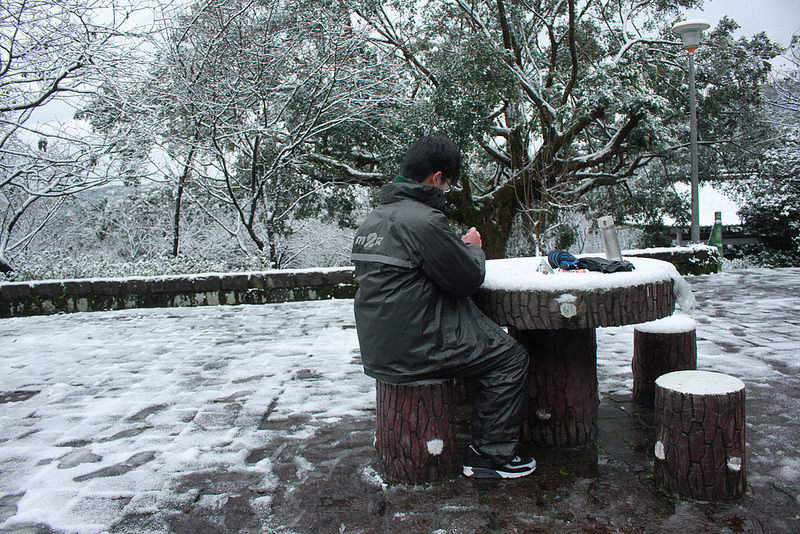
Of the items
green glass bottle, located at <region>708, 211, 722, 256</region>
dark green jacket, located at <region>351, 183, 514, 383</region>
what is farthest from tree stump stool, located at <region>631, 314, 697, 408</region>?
green glass bottle, located at <region>708, 211, 722, 256</region>

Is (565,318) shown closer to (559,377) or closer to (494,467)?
(559,377)

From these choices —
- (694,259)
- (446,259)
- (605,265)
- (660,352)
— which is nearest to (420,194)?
(446,259)

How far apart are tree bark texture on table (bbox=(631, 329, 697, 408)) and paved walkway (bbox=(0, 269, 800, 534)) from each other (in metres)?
0.18

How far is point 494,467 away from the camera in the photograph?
2502mm

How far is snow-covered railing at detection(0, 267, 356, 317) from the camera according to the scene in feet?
24.8

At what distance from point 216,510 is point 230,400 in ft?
4.93

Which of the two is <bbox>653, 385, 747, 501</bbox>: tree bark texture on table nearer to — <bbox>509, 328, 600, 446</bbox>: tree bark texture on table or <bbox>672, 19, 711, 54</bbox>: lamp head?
<bbox>509, 328, 600, 446</bbox>: tree bark texture on table

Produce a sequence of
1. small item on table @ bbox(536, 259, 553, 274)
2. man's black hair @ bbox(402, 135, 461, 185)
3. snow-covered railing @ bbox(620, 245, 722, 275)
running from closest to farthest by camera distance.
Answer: man's black hair @ bbox(402, 135, 461, 185), small item on table @ bbox(536, 259, 553, 274), snow-covered railing @ bbox(620, 245, 722, 275)

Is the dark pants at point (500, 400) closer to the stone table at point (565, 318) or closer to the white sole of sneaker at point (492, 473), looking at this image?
the white sole of sneaker at point (492, 473)

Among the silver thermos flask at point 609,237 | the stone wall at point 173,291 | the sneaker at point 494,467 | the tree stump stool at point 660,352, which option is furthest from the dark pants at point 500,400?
the stone wall at point 173,291

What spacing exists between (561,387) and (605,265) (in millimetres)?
637

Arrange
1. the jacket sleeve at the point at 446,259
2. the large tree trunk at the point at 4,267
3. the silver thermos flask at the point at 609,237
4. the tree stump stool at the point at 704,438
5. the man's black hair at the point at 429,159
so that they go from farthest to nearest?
the large tree trunk at the point at 4,267, the silver thermos flask at the point at 609,237, the man's black hair at the point at 429,159, the jacket sleeve at the point at 446,259, the tree stump stool at the point at 704,438

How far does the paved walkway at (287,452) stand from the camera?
2195 mm

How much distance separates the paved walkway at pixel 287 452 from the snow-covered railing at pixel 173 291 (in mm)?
2272
